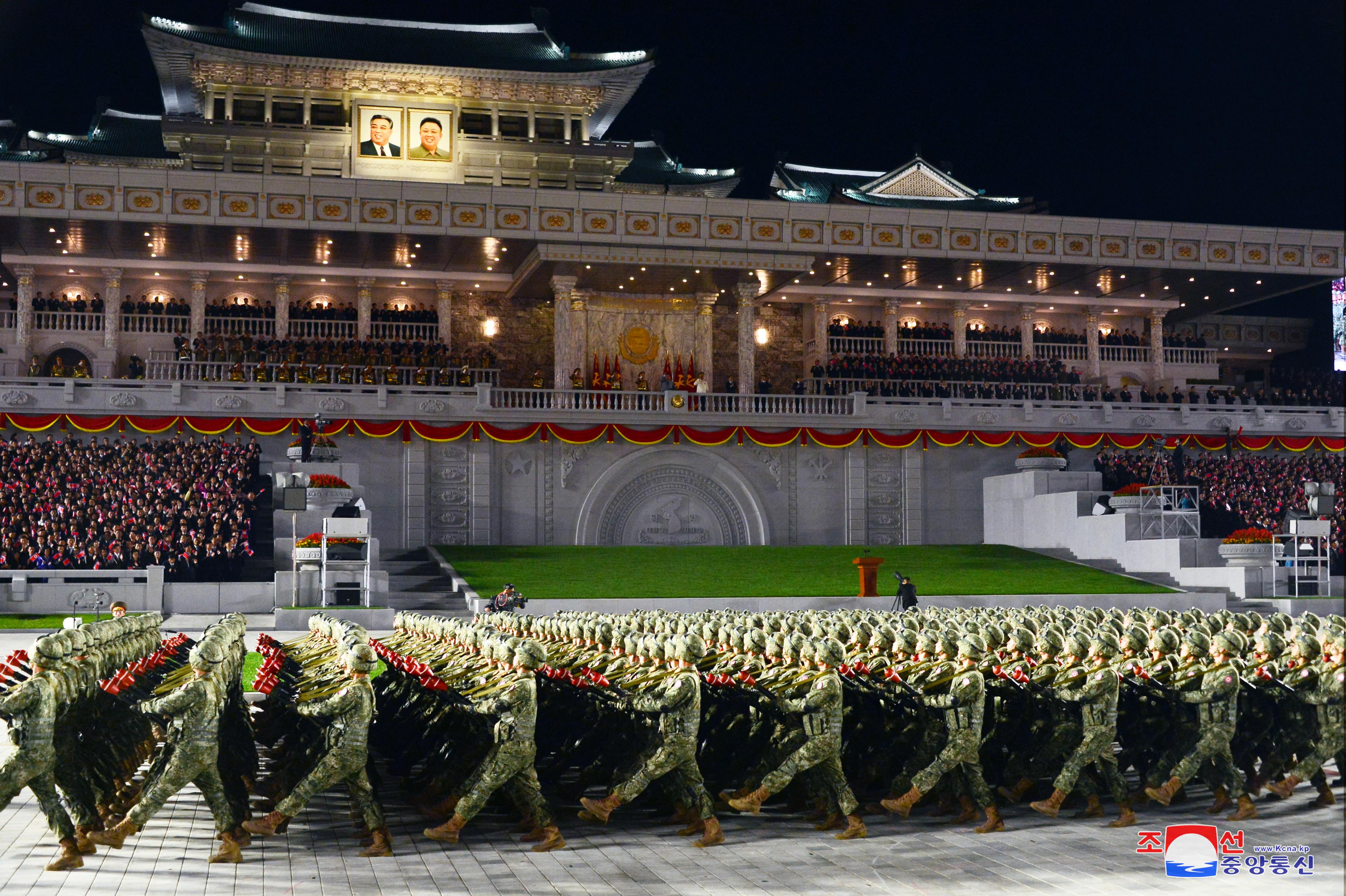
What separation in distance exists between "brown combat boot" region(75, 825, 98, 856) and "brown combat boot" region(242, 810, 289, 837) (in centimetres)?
99

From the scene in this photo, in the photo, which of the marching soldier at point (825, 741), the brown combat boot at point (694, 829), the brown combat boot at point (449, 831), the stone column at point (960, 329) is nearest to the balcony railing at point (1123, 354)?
the stone column at point (960, 329)

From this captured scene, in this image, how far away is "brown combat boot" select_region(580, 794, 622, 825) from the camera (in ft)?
32.9

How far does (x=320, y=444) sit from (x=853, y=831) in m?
24.1

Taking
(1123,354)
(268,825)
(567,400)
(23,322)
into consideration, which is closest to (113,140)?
(23,322)

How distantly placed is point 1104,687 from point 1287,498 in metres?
28.4

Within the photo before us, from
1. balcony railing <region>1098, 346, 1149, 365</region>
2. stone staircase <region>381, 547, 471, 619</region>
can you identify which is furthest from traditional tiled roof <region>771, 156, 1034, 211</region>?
stone staircase <region>381, 547, 471, 619</region>

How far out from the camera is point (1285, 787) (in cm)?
1023

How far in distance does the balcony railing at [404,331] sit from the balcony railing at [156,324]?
17.7 ft

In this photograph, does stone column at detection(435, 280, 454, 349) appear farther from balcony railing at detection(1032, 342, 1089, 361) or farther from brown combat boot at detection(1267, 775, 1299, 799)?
brown combat boot at detection(1267, 775, 1299, 799)

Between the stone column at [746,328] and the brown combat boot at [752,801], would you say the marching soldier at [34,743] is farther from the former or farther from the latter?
the stone column at [746,328]

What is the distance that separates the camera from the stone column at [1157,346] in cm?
4647

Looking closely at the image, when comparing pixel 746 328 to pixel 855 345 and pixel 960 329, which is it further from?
pixel 960 329

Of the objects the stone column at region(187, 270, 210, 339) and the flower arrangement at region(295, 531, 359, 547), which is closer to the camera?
the flower arrangement at region(295, 531, 359, 547)

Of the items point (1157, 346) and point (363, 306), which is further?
point (1157, 346)
